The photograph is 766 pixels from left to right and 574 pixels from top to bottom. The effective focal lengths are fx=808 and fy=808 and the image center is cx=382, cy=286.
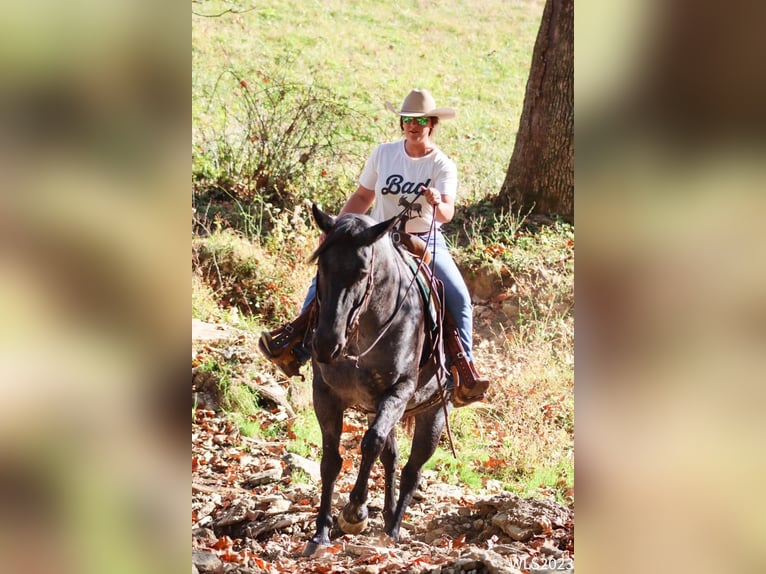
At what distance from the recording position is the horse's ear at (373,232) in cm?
439

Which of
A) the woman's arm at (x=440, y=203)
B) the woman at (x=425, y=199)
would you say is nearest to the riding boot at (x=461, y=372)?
the woman at (x=425, y=199)

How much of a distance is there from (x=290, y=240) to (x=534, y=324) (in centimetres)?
339

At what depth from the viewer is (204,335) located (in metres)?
8.86

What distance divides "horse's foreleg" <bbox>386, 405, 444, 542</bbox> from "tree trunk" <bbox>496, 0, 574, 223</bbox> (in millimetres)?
7132

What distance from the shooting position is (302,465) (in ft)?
23.3

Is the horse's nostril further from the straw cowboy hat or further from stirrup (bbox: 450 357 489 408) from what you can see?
the straw cowboy hat

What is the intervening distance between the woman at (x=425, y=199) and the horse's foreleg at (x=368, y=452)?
0.65 m

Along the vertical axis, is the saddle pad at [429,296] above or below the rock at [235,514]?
above

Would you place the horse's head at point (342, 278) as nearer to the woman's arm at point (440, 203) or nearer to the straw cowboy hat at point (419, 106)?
the woman's arm at point (440, 203)

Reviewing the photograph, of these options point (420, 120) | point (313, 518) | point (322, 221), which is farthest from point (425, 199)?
point (313, 518)

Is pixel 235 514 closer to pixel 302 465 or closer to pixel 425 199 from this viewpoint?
pixel 302 465

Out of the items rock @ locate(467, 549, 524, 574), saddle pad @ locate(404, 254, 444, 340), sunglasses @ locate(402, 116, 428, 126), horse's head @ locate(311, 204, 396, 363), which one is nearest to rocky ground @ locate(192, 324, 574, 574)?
rock @ locate(467, 549, 524, 574)

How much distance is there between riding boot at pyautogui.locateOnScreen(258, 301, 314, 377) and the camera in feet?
17.1
